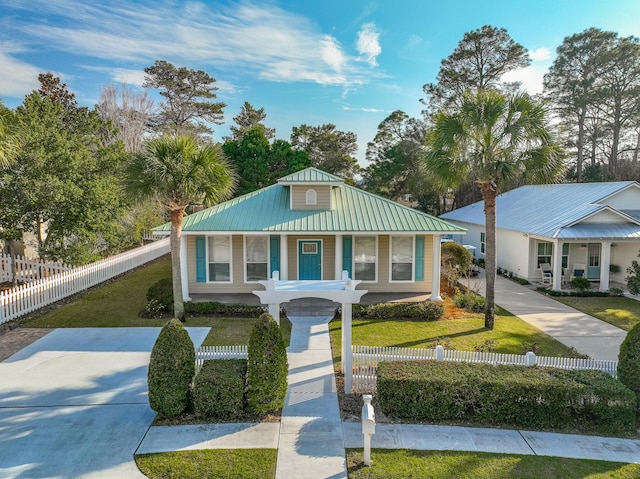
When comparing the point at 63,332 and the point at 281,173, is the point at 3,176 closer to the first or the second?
the point at 63,332

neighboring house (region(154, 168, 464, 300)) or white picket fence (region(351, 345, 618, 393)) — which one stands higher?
neighboring house (region(154, 168, 464, 300))

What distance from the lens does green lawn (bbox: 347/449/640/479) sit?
5.54m

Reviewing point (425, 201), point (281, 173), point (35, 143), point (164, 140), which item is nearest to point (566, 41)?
point (425, 201)

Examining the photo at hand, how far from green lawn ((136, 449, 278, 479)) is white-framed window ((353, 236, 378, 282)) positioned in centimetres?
1002

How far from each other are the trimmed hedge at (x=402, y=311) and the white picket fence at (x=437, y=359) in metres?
4.42

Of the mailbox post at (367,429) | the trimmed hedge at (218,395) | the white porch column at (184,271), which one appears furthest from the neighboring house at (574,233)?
the trimmed hedge at (218,395)

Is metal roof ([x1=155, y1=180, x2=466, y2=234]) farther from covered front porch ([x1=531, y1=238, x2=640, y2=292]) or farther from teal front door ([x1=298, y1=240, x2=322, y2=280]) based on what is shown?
covered front porch ([x1=531, y1=238, x2=640, y2=292])

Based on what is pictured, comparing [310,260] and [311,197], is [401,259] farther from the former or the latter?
[311,197]

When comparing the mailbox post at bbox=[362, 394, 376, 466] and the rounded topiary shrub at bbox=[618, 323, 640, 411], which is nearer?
the mailbox post at bbox=[362, 394, 376, 466]

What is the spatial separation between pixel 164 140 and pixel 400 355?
8711 millimetres

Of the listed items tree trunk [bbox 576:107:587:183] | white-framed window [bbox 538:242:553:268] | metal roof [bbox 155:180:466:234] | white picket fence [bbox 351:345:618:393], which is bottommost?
white picket fence [bbox 351:345:618:393]

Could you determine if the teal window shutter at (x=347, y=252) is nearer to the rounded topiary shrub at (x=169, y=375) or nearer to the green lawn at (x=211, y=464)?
the rounded topiary shrub at (x=169, y=375)

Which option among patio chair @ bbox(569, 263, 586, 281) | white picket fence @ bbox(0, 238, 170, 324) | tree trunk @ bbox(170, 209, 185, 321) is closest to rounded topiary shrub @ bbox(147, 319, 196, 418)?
tree trunk @ bbox(170, 209, 185, 321)

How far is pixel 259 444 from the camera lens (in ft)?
20.4
